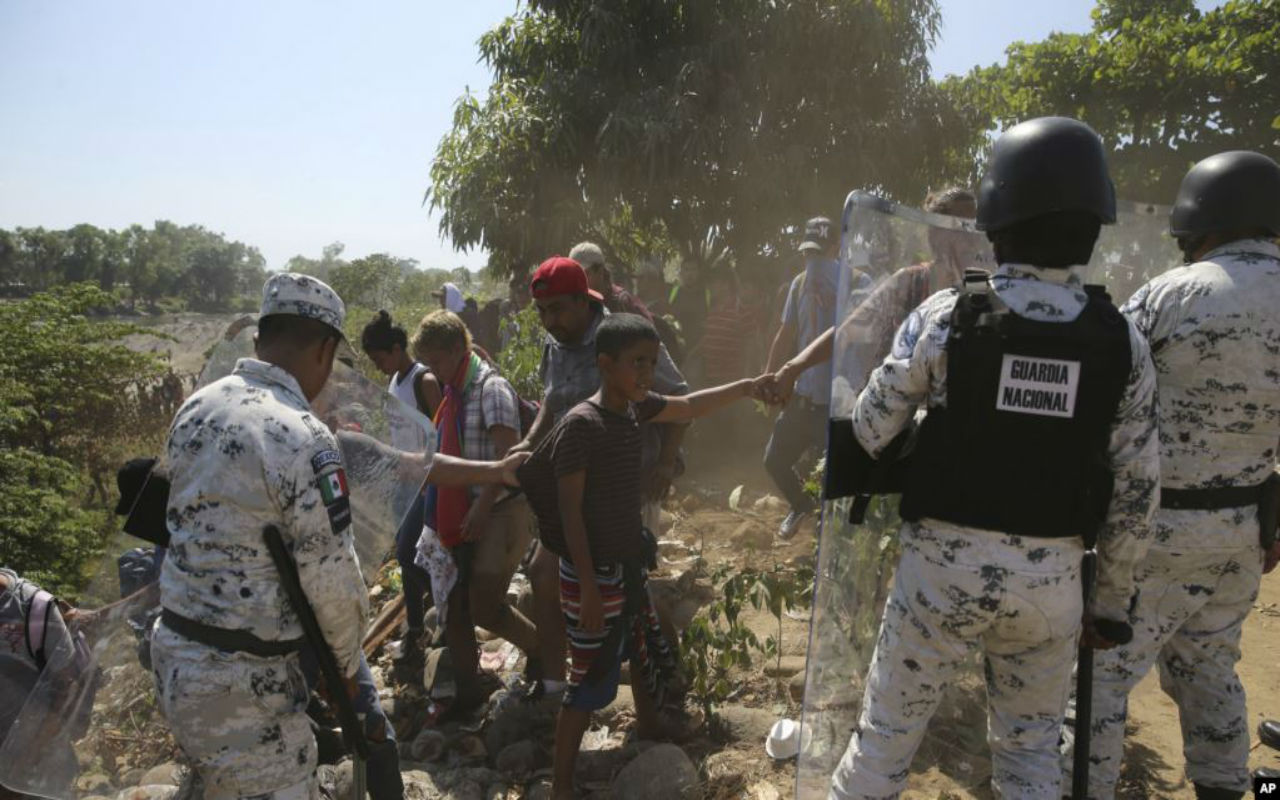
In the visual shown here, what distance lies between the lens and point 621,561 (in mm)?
3090

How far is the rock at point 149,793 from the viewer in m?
3.11

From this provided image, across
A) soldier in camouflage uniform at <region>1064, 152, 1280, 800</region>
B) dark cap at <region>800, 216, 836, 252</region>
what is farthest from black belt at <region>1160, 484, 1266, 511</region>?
dark cap at <region>800, 216, 836, 252</region>

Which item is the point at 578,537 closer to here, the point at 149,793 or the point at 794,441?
the point at 149,793

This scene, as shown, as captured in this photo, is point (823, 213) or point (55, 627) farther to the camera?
point (823, 213)

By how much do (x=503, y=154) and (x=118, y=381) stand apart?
18.4 ft

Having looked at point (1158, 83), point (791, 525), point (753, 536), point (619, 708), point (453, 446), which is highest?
point (1158, 83)

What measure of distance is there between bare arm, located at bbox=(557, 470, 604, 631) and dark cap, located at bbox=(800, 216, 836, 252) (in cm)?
336

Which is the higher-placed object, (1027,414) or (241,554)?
(1027,414)

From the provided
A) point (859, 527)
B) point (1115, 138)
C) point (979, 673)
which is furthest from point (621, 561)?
point (1115, 138)

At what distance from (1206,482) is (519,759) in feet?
9.01

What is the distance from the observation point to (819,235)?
571cm

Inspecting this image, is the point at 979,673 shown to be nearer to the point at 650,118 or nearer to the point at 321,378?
A: the point at 321,378

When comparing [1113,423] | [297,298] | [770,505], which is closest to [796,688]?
[1113,423]

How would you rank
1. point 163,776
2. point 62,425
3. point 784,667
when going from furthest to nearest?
1. point 62,425
2. point 784,667
3. point 163,776
